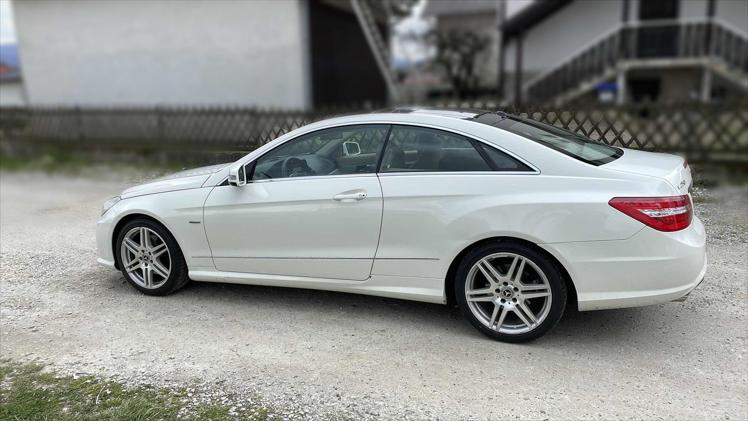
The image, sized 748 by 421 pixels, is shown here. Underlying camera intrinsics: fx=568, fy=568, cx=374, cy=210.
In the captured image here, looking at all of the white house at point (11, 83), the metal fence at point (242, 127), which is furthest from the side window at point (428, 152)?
the white house at point (11, 83)

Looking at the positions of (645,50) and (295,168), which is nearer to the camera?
(295,168)

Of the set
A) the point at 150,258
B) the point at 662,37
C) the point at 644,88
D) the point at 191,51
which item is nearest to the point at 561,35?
Result: the point at 644,88

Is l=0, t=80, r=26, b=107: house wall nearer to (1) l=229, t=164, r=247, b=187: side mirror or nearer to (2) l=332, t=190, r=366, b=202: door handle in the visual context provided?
(1) l=229, t=164, r=247, b=187: side mirror

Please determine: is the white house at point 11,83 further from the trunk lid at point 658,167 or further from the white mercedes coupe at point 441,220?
the trunk lid at point 658,167

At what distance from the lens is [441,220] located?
11.9 ft

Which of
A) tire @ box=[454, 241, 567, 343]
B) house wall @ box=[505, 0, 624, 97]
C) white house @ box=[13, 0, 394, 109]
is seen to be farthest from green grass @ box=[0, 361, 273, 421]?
house wall @ box=[505, 0, 624, 97]

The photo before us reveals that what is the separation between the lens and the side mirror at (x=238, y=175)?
4180mm

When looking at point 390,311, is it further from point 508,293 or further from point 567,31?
point 567,31

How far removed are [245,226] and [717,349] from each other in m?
3.28

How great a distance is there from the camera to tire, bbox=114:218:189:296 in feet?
14.9

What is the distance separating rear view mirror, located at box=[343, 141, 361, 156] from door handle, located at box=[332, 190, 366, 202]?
1.08 feet

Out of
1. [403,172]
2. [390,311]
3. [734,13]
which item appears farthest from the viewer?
[734,13]

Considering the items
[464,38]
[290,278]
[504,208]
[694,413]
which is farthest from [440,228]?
[464,38]

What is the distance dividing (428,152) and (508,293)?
106cm
